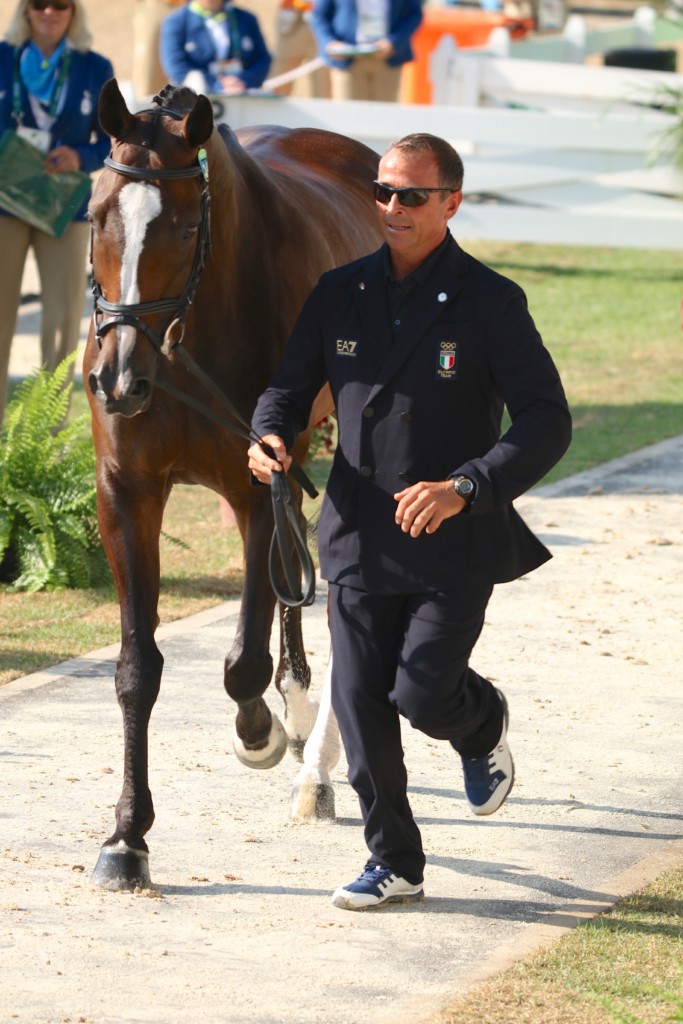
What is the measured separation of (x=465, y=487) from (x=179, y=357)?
1.11 metres

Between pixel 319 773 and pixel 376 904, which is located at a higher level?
pixel 319 773

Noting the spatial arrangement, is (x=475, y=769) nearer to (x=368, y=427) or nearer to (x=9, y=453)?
(x=368, y=427)

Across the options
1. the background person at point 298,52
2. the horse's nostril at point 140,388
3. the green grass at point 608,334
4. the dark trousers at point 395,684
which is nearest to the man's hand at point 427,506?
the dark trousers at point 395,684

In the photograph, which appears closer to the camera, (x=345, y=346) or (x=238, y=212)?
(x=345, y=346)

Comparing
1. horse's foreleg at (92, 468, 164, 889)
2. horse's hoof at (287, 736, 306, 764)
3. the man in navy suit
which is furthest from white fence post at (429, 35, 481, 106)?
the man in navy suit

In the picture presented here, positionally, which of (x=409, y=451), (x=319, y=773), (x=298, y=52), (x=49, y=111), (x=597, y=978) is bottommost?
(x=597, y=978)

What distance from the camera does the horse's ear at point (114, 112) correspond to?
4688 millimetres

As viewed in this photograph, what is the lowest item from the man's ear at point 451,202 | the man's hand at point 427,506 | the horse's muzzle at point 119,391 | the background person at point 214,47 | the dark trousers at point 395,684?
the dark trousers at point 395,684

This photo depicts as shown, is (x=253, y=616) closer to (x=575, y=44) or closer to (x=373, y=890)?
(x=373, y=890)

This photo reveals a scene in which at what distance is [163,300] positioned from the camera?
4.66m

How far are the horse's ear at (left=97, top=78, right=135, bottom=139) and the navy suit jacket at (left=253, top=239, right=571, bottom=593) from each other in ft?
2.42

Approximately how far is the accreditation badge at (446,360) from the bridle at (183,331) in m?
0.50

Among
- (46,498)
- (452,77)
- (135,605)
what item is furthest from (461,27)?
(135,605)

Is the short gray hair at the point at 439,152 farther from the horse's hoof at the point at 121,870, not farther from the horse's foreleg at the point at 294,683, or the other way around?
the horse's hoof at the point at 121,870
